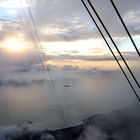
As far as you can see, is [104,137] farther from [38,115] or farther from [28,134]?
[38,115]

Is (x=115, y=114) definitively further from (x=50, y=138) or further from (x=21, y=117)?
(x=21, y=117)

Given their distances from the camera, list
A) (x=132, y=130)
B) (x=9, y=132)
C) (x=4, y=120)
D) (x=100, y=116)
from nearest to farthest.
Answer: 1. (x=132, y=130)
2. (x=9, y=132)
3. (x=100, y=116)
4. (x=4, y=120)

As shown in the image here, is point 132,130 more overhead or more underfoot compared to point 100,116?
more underfoot

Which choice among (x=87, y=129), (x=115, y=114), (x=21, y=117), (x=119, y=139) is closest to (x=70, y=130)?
(x=87, y=129)

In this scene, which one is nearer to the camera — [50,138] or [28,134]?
[50,138]

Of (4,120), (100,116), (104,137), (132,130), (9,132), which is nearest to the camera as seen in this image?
(104,137)

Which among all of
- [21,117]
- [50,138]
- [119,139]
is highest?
[21,117]

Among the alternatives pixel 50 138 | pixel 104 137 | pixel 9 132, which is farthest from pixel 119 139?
pixel 9 132
